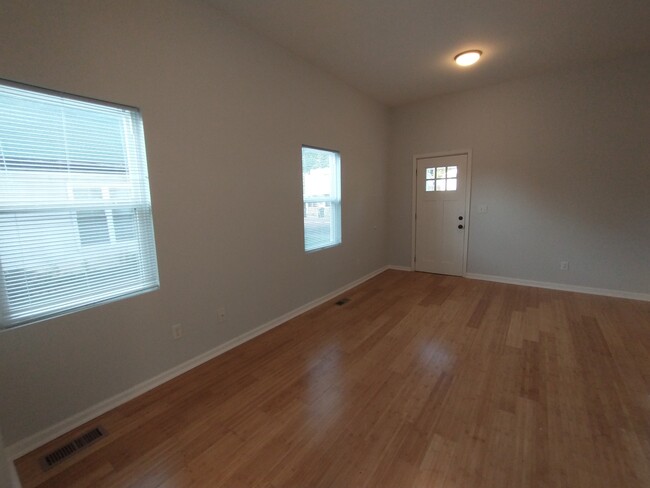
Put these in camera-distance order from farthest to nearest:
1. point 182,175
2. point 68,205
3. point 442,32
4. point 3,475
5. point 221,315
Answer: point 442,32 → point 221,315 → point 182,175 → point 68,205 → point 3,475

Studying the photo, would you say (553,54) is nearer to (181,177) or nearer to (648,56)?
(648,56)

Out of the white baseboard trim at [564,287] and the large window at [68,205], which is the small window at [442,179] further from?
the large window at [68,205]

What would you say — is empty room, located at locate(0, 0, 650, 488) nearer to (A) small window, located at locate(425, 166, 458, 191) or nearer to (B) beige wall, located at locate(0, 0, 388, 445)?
(B) beige wall, located at locate(0, 0, 388, 445)

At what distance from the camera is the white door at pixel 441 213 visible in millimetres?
4734

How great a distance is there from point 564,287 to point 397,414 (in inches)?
147

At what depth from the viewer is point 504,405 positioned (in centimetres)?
191

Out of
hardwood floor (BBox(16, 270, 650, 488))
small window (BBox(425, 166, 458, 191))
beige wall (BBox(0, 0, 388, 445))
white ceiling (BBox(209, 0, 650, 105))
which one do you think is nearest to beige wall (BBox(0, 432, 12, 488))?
hardwood floor (BBox(16, 270, 650, 488))

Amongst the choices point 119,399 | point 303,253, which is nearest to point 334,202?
point 303,253

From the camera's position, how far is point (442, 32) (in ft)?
9.30

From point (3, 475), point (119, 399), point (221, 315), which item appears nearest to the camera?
point (3, 475)

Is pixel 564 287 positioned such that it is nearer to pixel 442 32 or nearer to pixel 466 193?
pixel 466 193

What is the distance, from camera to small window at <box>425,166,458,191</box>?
474cm

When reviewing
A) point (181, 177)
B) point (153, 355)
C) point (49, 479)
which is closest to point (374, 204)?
point (181, 177)

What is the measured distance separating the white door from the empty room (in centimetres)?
27
